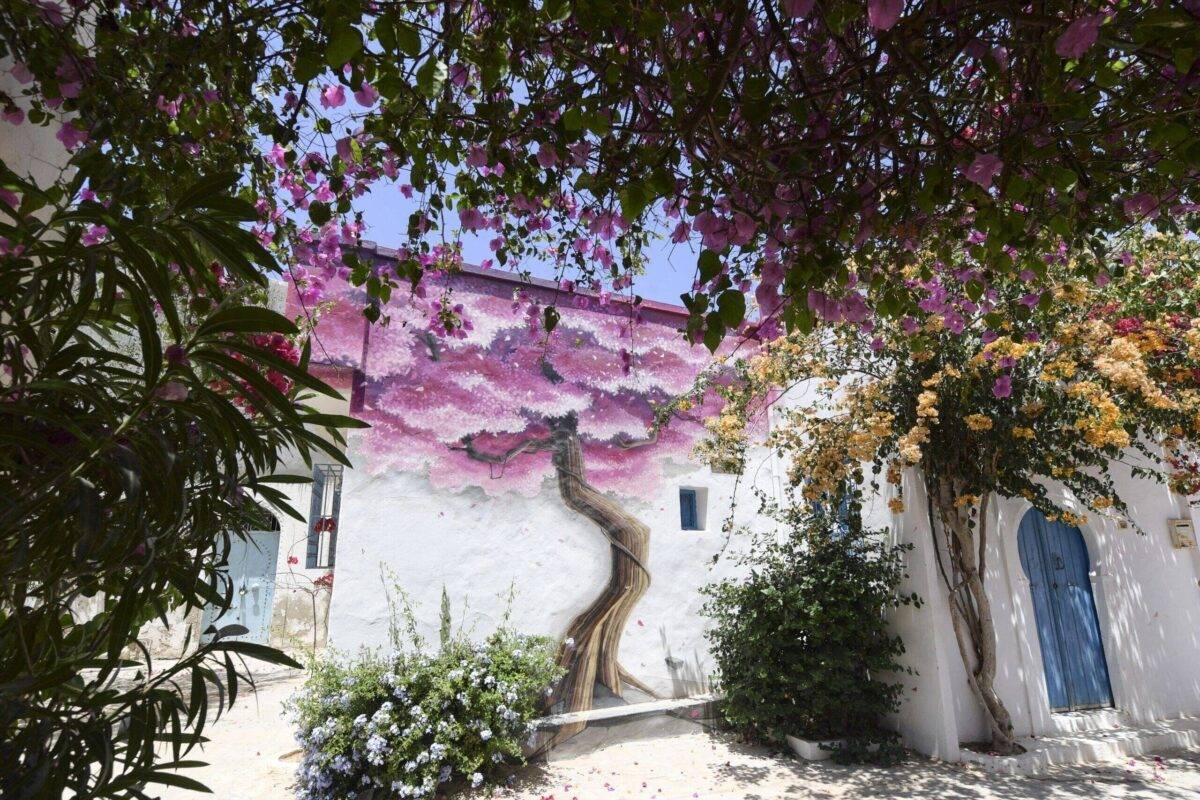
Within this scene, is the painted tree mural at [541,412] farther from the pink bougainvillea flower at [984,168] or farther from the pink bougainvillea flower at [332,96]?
the pink bougainvillea flower at [984,168]

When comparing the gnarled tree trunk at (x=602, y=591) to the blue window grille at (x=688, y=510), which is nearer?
the gnarled tree trunk at (x=602, y=591)

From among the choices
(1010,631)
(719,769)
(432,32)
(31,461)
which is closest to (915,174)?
(432,32)

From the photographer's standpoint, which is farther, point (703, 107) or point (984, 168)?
point (984, 168)

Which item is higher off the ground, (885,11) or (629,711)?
(885,11)

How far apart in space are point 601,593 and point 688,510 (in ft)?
3.92

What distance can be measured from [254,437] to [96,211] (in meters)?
0.37

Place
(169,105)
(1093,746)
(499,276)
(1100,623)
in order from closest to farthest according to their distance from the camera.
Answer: (169,105), (1093,746), (1100,623), (499,276)

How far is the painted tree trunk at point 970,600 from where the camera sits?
15.7 ft

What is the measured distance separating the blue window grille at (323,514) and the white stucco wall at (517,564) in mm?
3953

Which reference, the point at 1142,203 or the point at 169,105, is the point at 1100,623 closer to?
the point at 1142,203

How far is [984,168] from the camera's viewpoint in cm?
160

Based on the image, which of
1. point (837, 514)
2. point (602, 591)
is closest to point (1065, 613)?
point (837, 514)

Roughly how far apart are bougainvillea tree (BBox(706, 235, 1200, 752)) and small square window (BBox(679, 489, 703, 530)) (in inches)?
41.8

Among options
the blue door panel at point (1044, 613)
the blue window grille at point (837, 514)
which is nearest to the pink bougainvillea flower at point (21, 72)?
the blue window grille at point (837, 514)
